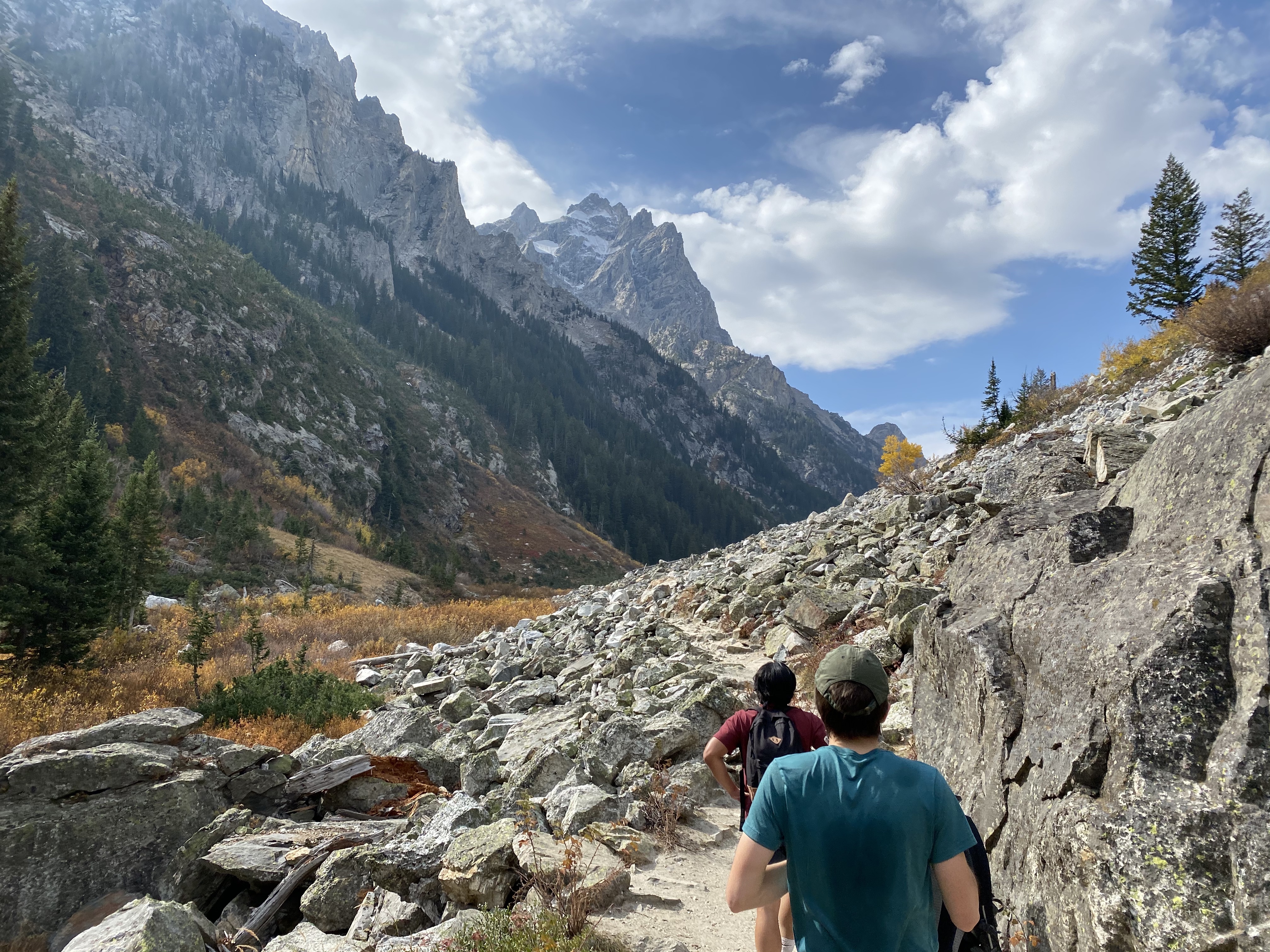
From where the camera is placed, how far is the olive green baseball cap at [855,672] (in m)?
2.30

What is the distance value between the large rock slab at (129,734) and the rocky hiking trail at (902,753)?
0.04m

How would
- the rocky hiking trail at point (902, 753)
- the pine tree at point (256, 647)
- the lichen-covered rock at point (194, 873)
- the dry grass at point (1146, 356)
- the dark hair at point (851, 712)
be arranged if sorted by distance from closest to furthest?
1. the dark hair at point (851, 712)
2. the rocky hiking trail at point (902, 753)
3. the lichen-covered rock at point (194, 873)
4. the pine tree at point (256, 647)
5. the dry grass at point (1146, 356)

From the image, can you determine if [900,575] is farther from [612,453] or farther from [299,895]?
[612,453]

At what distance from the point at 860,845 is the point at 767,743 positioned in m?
1.53

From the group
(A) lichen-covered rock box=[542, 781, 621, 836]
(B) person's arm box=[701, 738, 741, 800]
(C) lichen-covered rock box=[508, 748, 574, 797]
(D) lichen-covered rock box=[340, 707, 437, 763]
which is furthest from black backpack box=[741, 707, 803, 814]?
(D) lichen-covered rock box=[340, 707, 437, 763]

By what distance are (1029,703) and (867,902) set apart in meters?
2.26

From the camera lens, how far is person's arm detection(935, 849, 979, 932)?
2148mm

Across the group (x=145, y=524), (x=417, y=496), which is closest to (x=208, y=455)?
(x=417, y=496)

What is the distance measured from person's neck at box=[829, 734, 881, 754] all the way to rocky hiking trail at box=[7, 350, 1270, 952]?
58.7 inches

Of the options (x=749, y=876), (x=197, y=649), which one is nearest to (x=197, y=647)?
(x=197, y=649)

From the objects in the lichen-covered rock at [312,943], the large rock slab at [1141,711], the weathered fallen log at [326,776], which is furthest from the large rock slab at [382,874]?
the large rock slab at [1141,711]

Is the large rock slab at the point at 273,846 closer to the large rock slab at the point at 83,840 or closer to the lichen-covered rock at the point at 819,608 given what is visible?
the large rock slab at the point at 83,840

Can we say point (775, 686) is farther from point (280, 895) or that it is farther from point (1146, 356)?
point (1146, 356)

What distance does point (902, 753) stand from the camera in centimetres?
575
